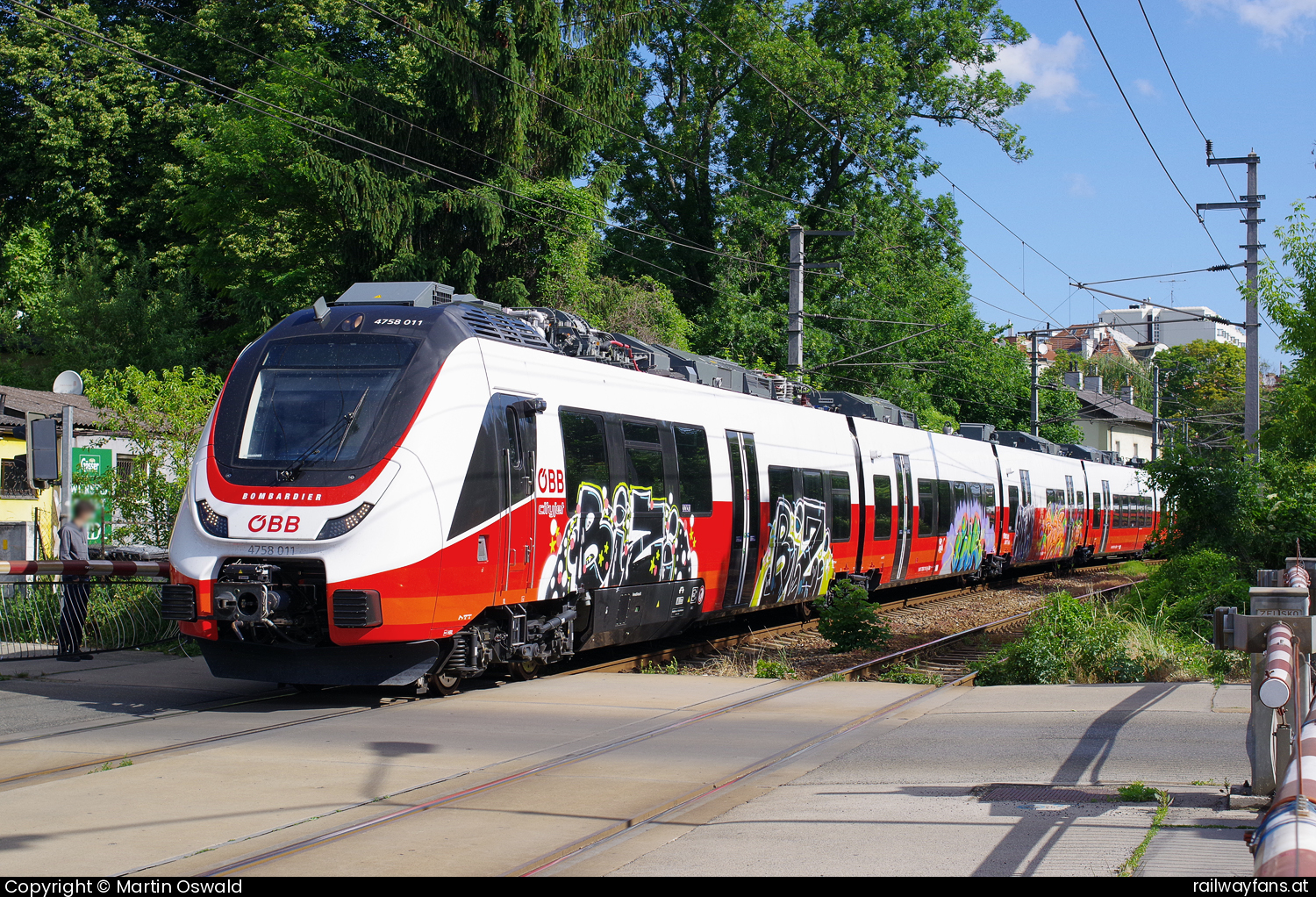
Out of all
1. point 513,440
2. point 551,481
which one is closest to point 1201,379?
point 551,481

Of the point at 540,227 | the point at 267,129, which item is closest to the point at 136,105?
the point at 267,129

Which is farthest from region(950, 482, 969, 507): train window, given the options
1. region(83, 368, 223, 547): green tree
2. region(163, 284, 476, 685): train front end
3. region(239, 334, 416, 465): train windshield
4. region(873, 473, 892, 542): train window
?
region(239, 334, 416, 465): train windshield

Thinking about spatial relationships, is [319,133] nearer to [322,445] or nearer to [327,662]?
[322,445]

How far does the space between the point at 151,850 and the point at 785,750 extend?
4.42 metres

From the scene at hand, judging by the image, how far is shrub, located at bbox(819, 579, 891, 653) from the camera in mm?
15375

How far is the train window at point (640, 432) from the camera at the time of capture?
13195 mm

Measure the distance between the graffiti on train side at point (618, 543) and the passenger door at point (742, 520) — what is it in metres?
1.16

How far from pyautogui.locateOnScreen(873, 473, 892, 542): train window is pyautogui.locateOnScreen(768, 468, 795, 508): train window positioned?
12.9ft

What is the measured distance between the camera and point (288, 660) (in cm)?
1023

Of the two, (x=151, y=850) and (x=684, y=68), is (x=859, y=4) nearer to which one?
(x=684, y=68)

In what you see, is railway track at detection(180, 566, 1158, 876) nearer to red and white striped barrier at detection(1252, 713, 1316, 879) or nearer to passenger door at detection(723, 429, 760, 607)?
passenger door at detection(723, 429, 760, 607)

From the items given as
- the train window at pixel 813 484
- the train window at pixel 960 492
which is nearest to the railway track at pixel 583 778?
the train window at pixel 813 484

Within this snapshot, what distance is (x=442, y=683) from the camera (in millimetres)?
11148

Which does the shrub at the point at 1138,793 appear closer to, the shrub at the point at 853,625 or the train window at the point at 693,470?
the train window at the point at 693,470
